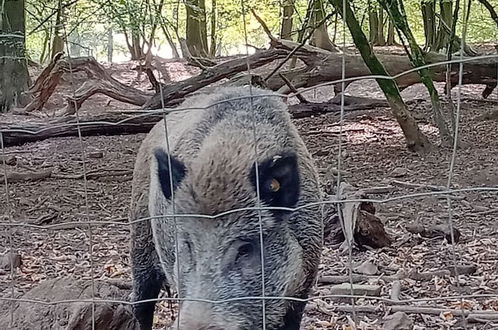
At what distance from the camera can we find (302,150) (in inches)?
129

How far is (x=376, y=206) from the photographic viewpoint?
19.2 feet

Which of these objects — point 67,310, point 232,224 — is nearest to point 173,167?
point 232,224

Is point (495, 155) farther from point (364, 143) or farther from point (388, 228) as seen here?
point (388, 228)

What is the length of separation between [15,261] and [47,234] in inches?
36.8

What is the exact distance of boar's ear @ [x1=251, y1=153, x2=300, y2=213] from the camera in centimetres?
276

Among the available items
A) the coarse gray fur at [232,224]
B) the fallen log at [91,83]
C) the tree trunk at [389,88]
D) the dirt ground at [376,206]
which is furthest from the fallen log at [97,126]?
the coarse gray fur at [232,224]

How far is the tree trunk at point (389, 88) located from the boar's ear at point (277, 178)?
3.52 metres

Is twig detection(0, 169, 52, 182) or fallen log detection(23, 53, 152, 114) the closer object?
twig detection(0, 169, 52, 182)

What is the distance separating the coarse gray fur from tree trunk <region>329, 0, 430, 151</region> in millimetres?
3192

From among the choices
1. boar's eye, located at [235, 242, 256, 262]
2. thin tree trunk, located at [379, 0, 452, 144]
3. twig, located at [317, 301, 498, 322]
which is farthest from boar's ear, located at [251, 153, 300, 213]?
thin tree trunk, located at [379, 0, 452, 144]

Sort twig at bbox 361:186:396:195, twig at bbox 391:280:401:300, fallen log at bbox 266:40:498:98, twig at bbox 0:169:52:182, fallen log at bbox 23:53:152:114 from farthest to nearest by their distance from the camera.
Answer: fallen log at bbox 23:53:152:114 < fallen log at bbox 266:40:498:98 < twig at bbox 0:169:52:182 < twig at bbox 361:186:396:195 < twig at bbox 391:280:401:300

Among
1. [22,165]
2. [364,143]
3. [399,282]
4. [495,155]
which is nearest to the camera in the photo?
[399,282]

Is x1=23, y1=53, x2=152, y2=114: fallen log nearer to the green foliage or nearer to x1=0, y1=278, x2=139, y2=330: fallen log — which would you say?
the green foliage

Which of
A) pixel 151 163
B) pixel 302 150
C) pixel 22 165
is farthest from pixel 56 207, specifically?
pixel 302 150
